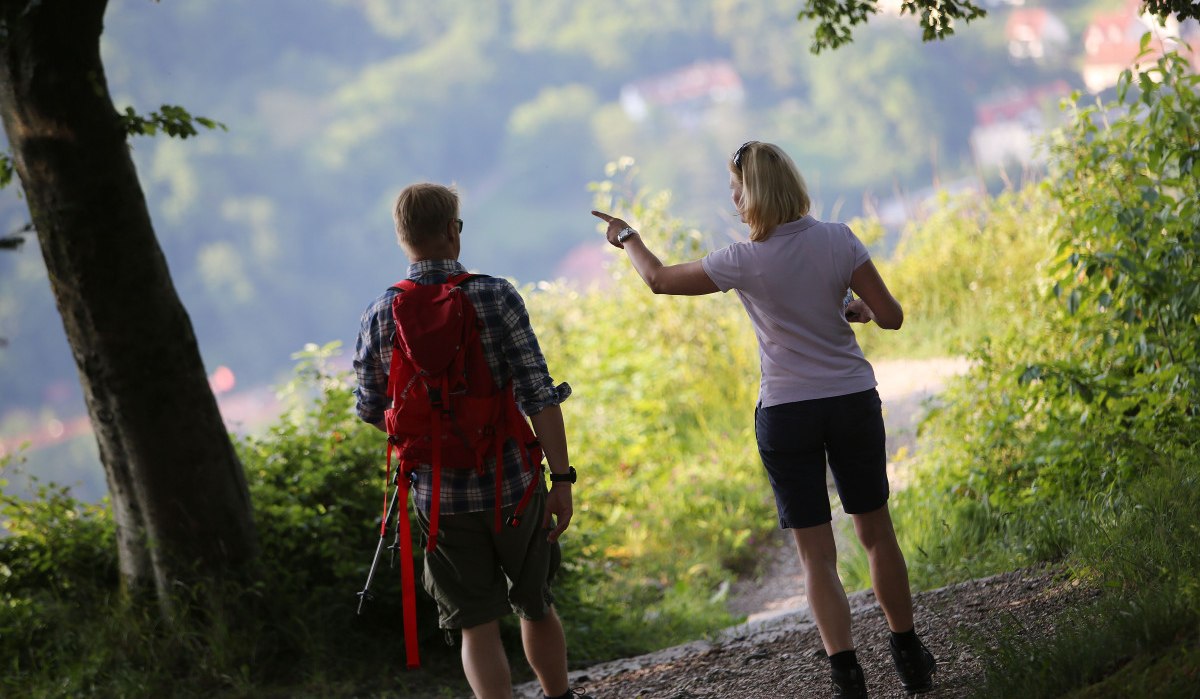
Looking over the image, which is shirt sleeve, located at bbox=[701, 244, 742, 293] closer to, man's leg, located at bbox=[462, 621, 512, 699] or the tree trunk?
man's leg, located at bbox=[462, 621, 512, 699]

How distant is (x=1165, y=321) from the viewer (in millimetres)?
4066

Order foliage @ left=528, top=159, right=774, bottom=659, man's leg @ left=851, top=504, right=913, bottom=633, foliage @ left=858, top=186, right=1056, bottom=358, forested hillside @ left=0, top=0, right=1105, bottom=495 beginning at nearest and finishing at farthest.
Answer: man's leg @ left=851, top=504, right=913, bottom=633
foliage @ left=528, top=159, right=774, bottom=659
foliage @ left=858, top=186, right=1056, bottom=358
forested hillside @ left=0, top=0, right=1105, bottom=495

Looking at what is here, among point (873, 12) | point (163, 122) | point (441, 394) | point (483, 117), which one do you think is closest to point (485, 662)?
point (441, 394)

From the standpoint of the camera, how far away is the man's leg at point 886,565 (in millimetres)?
2857

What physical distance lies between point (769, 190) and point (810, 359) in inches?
17.1

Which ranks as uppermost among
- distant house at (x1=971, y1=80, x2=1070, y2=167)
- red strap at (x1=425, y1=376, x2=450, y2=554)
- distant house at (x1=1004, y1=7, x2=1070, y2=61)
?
distant house at (x1=1004, y1=7, x2=1070, y2=61)

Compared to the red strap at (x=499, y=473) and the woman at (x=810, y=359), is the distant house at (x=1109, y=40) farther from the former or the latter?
the red strap at (x=499, y=473)

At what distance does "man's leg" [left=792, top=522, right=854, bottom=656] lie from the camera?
2795mm

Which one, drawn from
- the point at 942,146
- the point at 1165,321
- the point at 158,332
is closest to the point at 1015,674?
the point at 1165,321

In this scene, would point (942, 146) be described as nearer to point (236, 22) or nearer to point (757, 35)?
point (757, 35)

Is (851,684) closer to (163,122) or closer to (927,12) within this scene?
(927,12)

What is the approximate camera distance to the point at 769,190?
275 cm

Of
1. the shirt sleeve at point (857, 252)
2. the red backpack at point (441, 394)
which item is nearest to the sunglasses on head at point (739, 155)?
the shirt sleeve at point (857, 252)

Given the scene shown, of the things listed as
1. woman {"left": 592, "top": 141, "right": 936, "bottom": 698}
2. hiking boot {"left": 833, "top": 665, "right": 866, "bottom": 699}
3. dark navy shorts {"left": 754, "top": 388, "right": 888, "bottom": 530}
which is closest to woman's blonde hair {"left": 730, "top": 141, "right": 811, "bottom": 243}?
woman {"left": 592, "top": 141, "right": 936, "bottom": 698}
